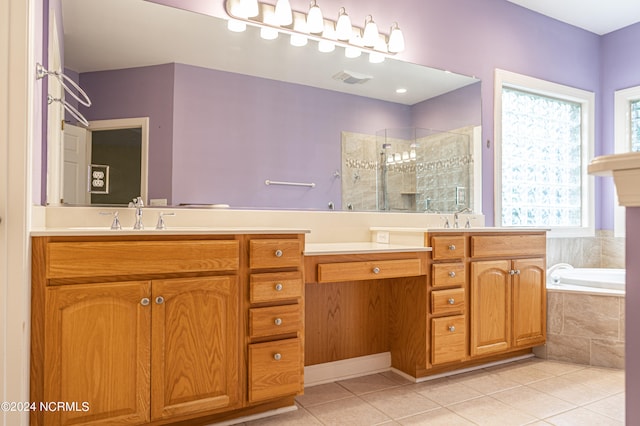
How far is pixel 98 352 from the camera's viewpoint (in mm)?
1455

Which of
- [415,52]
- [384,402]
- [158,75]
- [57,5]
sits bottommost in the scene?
[384,402]

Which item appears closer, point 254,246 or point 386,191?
point 254,246

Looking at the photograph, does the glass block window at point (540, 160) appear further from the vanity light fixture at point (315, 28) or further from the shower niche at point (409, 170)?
the vanity light fixture at point (315, 28)

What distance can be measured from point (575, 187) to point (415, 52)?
88.8 inches

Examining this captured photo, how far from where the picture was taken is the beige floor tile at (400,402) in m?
1.96

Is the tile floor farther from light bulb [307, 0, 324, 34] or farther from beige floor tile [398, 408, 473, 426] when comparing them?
light bulb [307, 0, 324, 34]

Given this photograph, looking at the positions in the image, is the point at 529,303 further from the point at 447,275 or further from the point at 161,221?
the point at 161,221

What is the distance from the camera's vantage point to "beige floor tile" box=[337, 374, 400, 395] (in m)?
2.23

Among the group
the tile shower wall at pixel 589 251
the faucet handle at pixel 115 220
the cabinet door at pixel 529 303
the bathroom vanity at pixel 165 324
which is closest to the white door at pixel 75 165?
the faucet handle at pixel 115 220

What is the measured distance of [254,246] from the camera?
1.76 metres

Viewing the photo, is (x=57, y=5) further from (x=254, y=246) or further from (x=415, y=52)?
(x=415, y=52)

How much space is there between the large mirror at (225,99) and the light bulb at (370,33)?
0.36 feet

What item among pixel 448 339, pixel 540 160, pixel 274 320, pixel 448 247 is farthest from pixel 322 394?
pixel 540 160

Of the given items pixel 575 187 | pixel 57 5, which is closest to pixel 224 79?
pixel 57 5
